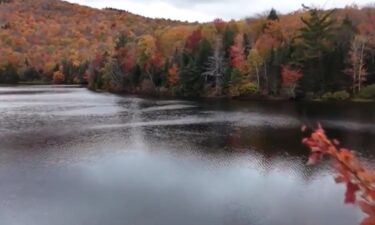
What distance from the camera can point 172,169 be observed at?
24625 millimetres

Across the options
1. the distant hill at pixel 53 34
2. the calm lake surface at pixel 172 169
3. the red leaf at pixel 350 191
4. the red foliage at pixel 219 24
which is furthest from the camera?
the distant hill at pixel 53 34

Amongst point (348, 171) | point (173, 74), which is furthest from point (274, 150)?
point (173, 74)

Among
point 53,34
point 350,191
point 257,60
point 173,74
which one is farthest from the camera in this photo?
point 53,34

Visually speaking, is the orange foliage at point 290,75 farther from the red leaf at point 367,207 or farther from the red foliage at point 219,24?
the red leaf at point 367,207

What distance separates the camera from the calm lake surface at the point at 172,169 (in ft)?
59.0

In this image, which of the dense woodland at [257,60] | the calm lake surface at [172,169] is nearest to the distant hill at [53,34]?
the dense woodland at [257,60]

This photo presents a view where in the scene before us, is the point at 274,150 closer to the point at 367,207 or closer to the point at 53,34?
the point at 367,207

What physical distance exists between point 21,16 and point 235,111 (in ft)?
557

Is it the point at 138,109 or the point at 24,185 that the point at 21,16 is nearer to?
the point at 138,109

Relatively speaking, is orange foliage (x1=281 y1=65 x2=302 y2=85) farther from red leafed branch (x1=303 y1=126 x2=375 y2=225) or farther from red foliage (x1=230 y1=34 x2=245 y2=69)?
red leafed branch (x1=303 y1=126 x2=375 y2=225)

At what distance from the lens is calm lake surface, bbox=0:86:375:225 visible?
1797 cm

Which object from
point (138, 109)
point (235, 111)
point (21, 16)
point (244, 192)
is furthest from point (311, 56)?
point (21, 16)

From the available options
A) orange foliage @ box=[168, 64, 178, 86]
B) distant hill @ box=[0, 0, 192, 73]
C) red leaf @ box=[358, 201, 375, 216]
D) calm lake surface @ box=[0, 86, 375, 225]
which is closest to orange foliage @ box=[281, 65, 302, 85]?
calm lake surface @ box=[0, 86, 375, 225]

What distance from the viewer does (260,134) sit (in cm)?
3459
